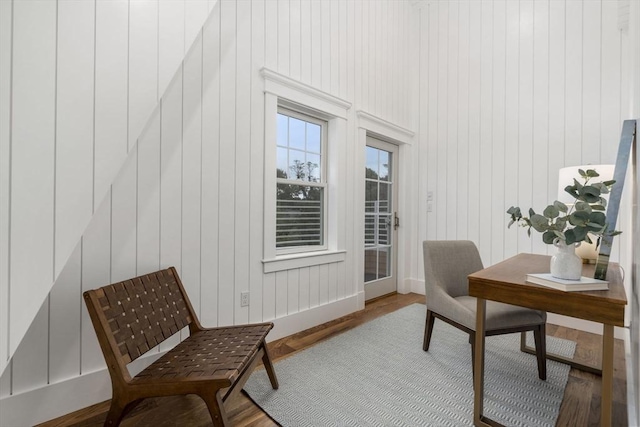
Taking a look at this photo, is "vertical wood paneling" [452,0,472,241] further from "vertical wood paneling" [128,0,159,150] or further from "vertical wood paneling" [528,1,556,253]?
"vertical wood paneling" [128,0,159,150]

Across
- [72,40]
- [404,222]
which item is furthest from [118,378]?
[404,222]

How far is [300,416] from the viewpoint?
5.16 ft

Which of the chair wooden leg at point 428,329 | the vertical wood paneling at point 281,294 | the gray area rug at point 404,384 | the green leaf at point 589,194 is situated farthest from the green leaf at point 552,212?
the vertical wood paneling at point 281,294

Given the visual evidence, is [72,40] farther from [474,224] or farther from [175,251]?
[474,224]

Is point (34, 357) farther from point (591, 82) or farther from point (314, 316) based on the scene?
point (591, 82)

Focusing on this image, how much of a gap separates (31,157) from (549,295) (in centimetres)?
199

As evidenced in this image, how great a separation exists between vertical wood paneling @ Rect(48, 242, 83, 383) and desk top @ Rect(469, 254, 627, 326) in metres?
2.08

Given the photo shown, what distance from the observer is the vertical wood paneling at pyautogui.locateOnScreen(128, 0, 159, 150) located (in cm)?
120

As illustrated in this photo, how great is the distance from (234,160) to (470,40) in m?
3.30

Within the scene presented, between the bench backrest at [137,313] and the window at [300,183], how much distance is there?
1.06 metres

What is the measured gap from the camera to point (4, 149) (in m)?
0.86

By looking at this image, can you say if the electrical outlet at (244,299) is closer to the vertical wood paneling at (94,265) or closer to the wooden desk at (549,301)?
the vertical wood paneling at (94,265)

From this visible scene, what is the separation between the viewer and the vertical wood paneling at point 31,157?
883mm

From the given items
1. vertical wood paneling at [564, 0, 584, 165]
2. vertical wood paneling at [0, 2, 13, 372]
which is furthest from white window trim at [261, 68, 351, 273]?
vertical wood paneling at [564, 0, 584, 165]
